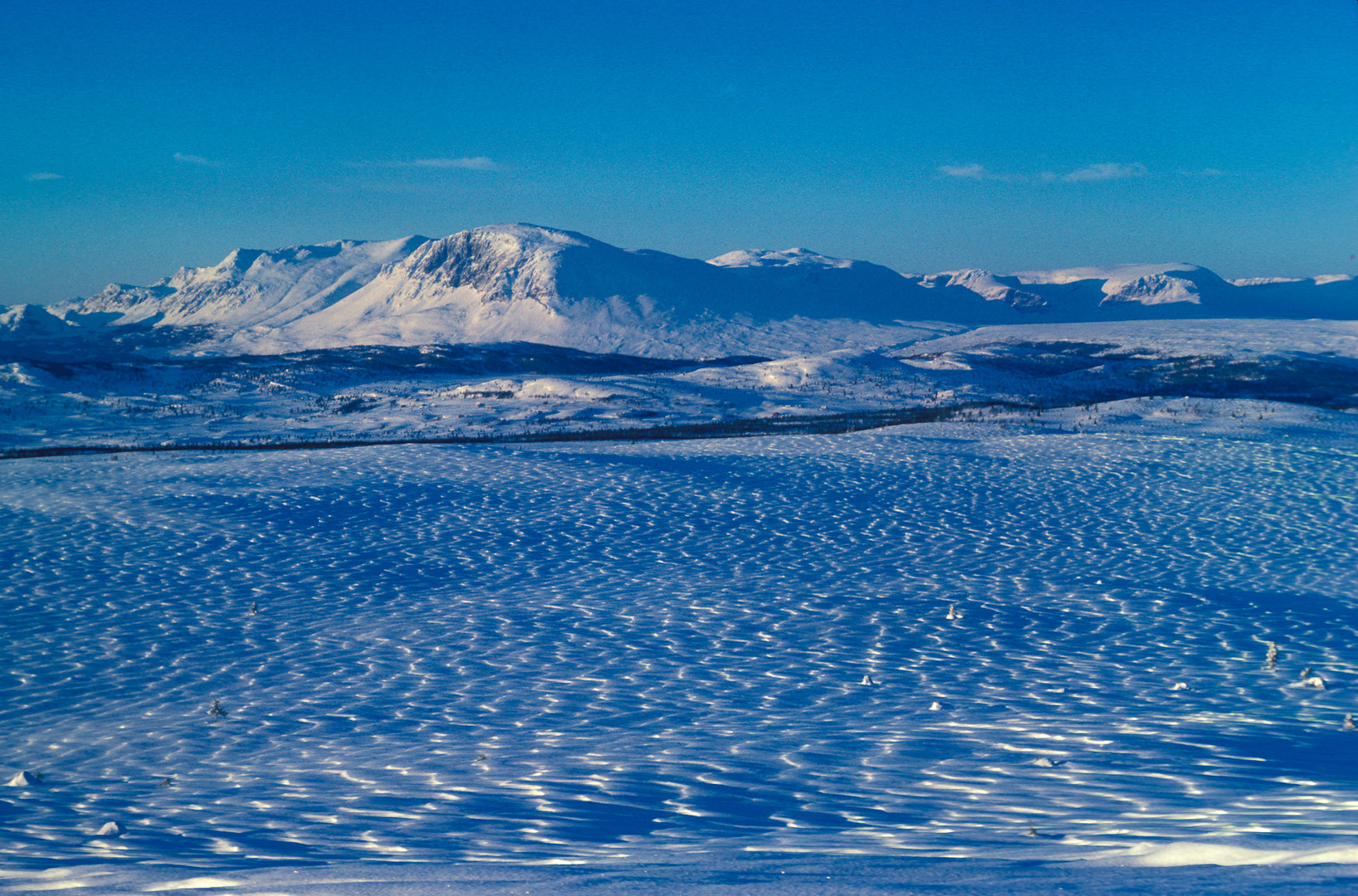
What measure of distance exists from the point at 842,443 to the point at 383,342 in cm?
7929

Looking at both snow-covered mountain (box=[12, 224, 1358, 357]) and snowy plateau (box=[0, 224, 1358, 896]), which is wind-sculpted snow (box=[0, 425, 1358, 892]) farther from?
snow-covered mountain (box=[12, 224, 1358, 357])

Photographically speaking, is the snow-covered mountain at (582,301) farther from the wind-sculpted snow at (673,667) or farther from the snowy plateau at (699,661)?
the wind-sculpted snow at (673,667)

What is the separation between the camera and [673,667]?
768cm

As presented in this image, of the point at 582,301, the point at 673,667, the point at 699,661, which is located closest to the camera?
the point at 673,667

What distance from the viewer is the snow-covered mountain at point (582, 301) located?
302 ft

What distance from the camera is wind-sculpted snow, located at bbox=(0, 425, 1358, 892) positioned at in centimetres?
448

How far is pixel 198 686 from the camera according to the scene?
293 inches

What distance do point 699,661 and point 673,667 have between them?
0.28m

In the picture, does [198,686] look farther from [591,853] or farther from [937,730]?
[937,730]

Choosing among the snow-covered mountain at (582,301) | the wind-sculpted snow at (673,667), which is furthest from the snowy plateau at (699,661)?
the snow-covered mountain at (582,301)

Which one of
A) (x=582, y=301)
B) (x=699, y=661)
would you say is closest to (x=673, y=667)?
(x=699, y=661)

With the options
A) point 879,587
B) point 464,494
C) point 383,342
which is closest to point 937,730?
point 879,587

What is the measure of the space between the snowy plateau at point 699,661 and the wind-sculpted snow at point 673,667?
0.05 meters

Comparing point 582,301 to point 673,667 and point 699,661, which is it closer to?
point 699,661
